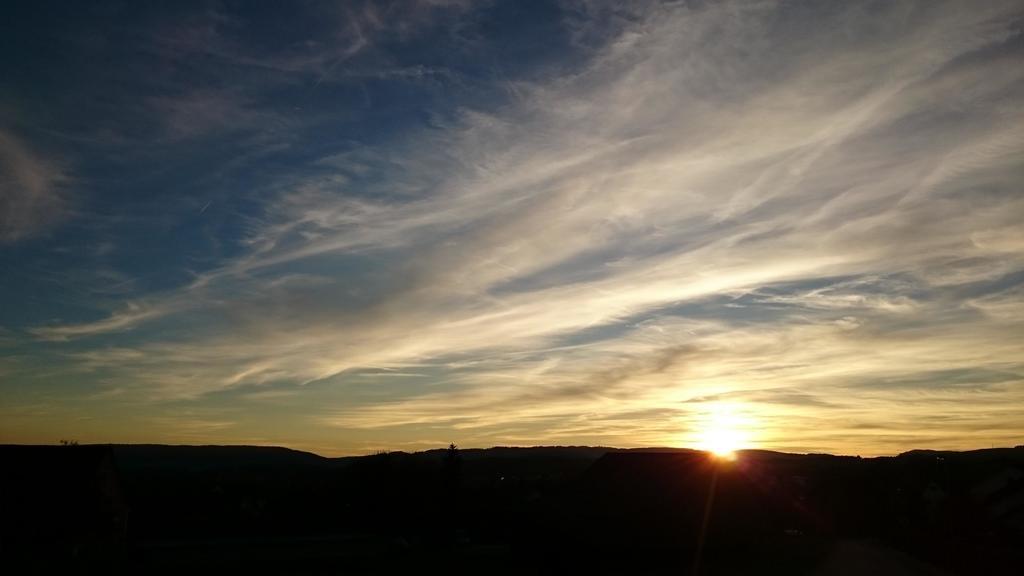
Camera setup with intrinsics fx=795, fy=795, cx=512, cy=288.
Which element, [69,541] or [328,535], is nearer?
[69,541]

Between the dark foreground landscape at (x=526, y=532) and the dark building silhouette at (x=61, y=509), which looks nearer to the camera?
the dark foreground landscape at (x=526, y=532)

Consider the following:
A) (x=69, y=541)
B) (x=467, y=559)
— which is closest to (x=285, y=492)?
(x=69, y=541)

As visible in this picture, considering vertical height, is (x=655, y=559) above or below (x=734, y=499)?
below

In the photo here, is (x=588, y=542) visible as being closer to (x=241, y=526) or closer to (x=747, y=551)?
(x=747, y=551)

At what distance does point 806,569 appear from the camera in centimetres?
4100

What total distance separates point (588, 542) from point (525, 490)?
109 feet

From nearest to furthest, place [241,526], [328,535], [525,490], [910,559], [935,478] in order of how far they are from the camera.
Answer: [910,559]
[328,535]
[241,526]
[525,490]
[935,478]

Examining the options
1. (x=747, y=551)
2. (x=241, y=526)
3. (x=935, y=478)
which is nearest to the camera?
(x=747, y=551)

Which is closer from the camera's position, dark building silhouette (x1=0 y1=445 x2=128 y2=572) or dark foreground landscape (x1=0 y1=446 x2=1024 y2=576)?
dark foreground landscape (x1=0 y1=446 x2=1024 y2=576)

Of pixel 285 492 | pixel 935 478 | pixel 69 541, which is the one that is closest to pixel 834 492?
pixel 935 478

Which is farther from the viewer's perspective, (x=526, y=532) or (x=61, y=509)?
(x=61, y=509)

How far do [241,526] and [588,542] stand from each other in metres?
38.1

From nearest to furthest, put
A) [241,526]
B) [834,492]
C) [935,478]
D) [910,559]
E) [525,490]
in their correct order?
[910,559] < [241,526] < [525,490] < [834,492] < [935,478]

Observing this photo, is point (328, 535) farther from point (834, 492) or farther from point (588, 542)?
point (834, 492)
